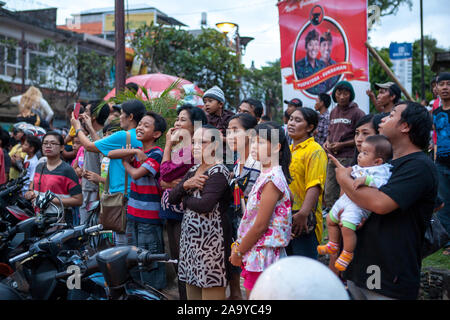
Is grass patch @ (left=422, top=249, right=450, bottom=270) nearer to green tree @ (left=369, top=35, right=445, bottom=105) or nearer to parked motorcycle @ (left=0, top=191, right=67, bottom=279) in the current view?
parked motorcycle @ (left=0, top=191, right=67, bottom=279)

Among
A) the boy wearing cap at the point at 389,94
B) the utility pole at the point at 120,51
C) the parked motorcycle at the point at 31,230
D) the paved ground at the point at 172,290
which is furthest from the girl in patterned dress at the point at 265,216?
the utility pole at the point at 120,51

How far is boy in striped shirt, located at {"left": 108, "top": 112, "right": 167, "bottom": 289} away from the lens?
4.21 meters

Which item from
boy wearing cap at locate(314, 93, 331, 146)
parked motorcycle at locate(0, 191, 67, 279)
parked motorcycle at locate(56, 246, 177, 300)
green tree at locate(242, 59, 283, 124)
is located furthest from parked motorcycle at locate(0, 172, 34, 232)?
green tree at locate(242, 59, 283, 124)

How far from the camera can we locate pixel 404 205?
238cm

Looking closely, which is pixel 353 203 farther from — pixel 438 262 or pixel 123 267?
pixel 438 262

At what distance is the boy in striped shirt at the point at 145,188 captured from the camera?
4.21 metres

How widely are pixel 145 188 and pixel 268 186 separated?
5.66 ft

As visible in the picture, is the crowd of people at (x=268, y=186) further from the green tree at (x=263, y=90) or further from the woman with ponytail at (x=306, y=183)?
the green tree at (x=263, y=90)

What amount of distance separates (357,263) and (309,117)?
1.60m

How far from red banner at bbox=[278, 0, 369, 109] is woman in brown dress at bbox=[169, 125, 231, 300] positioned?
11.9ft

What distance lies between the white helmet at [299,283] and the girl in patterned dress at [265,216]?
1233 millimetres

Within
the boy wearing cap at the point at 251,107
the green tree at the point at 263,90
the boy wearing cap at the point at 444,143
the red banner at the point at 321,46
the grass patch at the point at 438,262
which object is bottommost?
the grass patch at the point at 438,262

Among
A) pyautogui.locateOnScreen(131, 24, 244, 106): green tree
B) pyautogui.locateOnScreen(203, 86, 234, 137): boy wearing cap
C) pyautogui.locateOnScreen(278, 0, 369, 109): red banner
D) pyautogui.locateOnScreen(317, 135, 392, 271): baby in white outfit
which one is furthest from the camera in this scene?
pyautogui.locateOnScreen(131, 24, 244, 106): green tree

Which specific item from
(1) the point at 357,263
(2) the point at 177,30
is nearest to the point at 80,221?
(1) the point at 357,263
